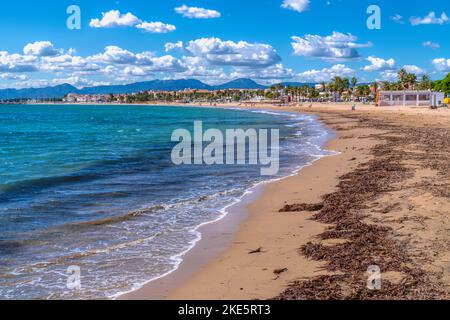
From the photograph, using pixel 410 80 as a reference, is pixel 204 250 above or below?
below

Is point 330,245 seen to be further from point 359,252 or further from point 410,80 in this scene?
point 410,80

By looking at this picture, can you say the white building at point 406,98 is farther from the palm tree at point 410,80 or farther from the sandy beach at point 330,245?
the sandy beach at point 330,245

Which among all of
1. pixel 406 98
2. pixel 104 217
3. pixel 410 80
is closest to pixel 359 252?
pixel 104 217

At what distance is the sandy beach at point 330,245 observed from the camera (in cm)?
717

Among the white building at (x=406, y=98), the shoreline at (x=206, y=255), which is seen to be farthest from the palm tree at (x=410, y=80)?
the shoreline at (x=206, y=255)

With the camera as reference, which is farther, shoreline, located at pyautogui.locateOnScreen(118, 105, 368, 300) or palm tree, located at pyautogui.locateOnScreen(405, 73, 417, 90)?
palm tree, located at pyautogui.locateOnScreen(405, 73, 417, 90)

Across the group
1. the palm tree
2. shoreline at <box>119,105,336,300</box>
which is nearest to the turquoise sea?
shoreline at <box>119,105,336,300</box>

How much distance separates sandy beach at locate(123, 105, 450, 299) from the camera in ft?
23.5

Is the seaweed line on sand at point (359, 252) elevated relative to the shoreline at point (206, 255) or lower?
elevated

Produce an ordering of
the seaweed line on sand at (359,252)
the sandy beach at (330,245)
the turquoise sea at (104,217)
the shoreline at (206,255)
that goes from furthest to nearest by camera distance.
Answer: the turquoise sea at (104,217), the shoreline at (206,255), the sandy beach at (330,245), the seaweed line on sand at (359,252)

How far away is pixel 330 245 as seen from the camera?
30.7 feet

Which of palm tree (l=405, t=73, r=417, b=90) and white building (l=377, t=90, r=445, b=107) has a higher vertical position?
palm tree (l=405, t=73, r=417, b=90)

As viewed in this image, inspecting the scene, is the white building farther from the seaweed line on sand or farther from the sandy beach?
the sandy beach
